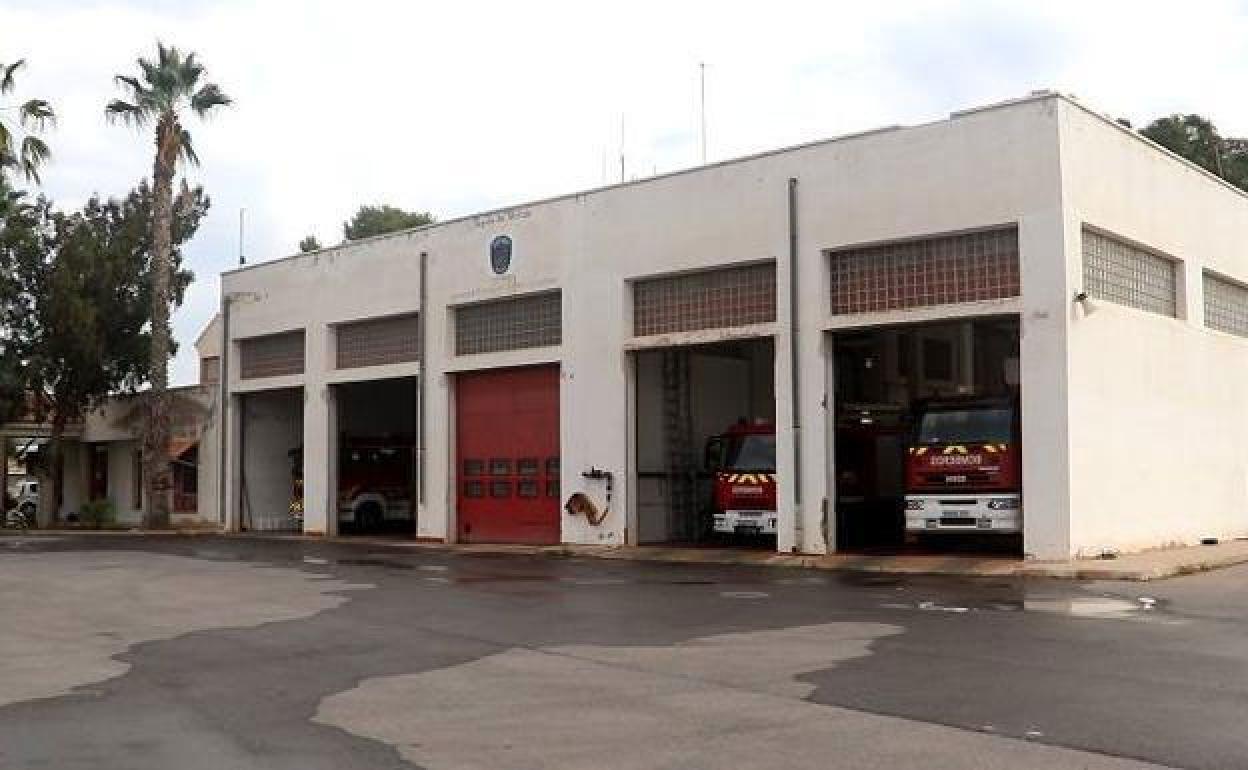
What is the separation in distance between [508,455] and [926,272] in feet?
36.6

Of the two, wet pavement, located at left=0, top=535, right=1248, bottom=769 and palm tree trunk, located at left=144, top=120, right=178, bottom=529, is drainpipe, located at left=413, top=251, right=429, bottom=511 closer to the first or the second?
palm tree trunk, located at left=144, top=120, right=178, bottom=529

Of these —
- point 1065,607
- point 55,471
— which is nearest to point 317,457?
point 55,471

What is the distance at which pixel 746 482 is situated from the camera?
80.3 ft

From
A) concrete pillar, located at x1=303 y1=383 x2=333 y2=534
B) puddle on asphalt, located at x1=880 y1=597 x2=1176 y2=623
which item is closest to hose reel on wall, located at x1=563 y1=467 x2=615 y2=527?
concrete pillar, located at x1=303 y1=383 x2=333 y2=534

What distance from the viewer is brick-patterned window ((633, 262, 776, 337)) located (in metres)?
23.9

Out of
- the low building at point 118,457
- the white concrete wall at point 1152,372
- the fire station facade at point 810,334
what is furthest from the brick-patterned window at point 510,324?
the low building at point 118,457

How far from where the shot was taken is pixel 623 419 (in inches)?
1023

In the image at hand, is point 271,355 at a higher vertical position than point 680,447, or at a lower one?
higher

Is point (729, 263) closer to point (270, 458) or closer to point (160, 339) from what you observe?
point (270, 458)

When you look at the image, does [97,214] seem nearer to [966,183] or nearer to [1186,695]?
[966,183]

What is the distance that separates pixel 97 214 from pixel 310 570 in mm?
27209

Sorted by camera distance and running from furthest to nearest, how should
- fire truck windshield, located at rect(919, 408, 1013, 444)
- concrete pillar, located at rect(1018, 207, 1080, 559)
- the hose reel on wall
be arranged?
the hose reel on wall
fire truck windshield, located at rect(919, 408, 1013, 444)
concrete pillar, located at rect(1018, 207, 1080, 559)

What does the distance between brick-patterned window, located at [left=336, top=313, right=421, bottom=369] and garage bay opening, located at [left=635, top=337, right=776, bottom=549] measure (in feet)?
21.8

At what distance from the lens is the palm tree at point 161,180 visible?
36812 millimetres
